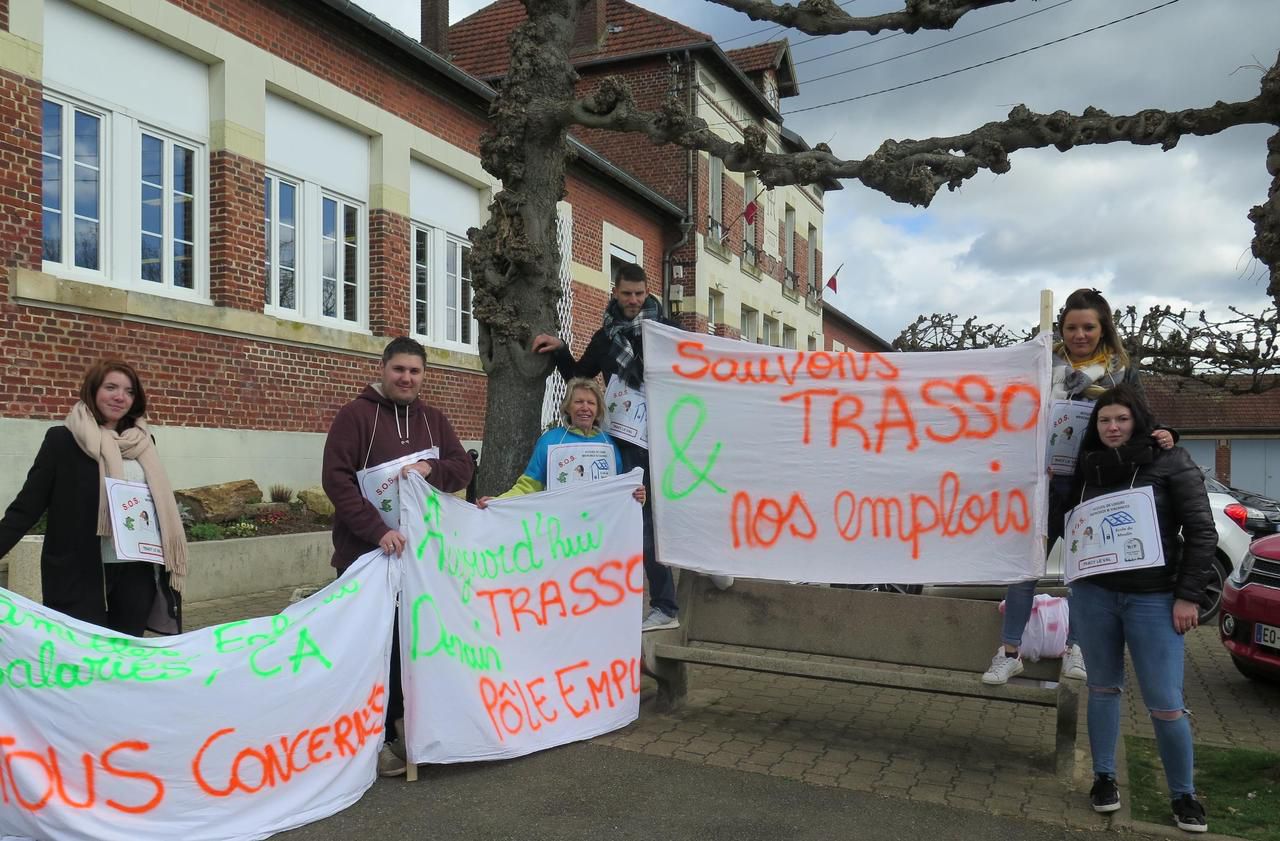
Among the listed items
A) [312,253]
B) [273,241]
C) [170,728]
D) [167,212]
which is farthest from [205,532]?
[170,728]

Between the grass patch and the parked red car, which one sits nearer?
the grass patch

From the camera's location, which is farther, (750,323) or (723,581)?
(750,323)

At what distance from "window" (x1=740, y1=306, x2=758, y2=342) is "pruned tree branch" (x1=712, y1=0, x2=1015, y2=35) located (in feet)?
71.4

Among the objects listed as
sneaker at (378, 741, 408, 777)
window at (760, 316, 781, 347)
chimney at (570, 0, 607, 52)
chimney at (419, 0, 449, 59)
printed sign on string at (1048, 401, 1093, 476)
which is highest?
chimney at (570, 0, 607, 52)

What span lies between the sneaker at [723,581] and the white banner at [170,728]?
84.8 inches

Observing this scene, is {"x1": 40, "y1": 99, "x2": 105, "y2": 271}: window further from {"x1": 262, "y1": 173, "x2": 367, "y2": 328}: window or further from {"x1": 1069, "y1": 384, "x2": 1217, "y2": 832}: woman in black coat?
{"x1": 1069, "y1": 384, "x2": 1217, "y2": 832}: woman in black coat

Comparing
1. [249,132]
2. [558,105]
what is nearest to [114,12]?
[249,132]

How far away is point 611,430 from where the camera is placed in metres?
5.84

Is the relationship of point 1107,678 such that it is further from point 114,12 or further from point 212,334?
point 114,12

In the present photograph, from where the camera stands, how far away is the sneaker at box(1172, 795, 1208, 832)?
13.3 feet

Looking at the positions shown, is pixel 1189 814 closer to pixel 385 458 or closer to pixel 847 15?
pixel 385 458

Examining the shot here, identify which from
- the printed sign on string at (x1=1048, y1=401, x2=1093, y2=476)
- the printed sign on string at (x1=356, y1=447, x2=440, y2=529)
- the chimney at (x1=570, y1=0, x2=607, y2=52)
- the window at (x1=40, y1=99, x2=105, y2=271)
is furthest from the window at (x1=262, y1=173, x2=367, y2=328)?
the chimney at (x1=570, y1=0, x2=607, y2=52)

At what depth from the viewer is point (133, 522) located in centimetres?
448

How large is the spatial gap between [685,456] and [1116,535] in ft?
7.31
